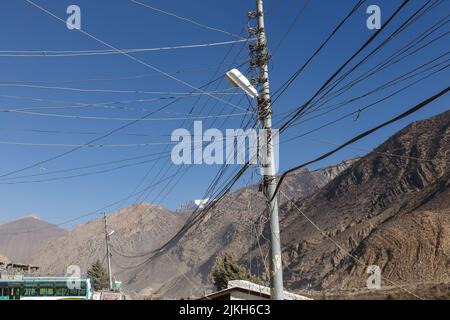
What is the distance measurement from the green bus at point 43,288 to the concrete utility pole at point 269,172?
36164 mm

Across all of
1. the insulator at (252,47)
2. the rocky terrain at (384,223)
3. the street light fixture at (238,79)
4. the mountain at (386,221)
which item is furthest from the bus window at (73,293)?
the mountain at (386,221)

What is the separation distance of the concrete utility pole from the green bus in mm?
36164

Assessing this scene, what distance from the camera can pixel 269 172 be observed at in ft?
53.4

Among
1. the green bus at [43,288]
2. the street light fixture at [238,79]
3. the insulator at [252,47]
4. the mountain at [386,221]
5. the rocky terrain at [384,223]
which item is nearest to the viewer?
the street light fixture at [238,79]

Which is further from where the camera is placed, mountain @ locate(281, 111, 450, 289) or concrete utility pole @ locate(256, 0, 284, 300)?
mountain @ locate(281, 111, 450, 289)

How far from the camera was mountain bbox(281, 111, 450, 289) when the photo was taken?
106 metres

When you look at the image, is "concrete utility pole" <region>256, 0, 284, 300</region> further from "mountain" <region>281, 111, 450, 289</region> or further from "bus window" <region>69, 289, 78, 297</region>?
"mountain" <region>281, 111, 450, 289</region>

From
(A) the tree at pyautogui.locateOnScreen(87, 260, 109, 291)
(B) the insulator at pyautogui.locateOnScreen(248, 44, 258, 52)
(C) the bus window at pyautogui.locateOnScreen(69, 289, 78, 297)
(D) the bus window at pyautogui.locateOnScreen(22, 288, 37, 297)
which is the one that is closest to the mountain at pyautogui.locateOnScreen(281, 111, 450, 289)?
(A) the tree at pyautogui.locateOnScreen(87, 260, 109, 291)

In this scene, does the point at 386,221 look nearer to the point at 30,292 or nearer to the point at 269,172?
the point at 30,292

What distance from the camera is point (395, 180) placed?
155500 millimetres

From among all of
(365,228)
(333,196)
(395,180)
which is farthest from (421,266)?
(333,196)

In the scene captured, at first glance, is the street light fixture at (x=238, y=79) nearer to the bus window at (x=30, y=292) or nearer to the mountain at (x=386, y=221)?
the bus window at (x=30, y=292)

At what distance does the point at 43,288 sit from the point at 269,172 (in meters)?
38.3

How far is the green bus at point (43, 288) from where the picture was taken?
157 feet
